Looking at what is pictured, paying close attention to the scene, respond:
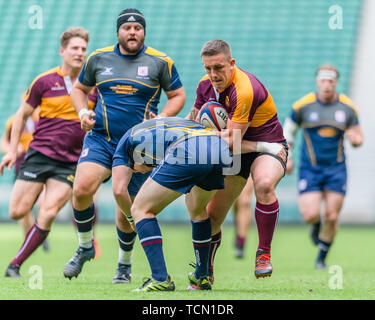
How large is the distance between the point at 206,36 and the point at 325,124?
12.6 metres

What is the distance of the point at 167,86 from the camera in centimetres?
686

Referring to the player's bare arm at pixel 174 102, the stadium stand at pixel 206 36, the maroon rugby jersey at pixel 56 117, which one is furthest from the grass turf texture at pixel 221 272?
A: the stadium stand at pixel 206 36

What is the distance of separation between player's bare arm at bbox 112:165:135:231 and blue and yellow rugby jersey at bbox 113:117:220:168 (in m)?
0.28

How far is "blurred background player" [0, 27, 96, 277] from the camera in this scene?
7426 millimetres

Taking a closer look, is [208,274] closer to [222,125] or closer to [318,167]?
[222,125]

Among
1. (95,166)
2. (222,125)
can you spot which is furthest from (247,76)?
(95,166)

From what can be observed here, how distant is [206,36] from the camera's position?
70.7 feet

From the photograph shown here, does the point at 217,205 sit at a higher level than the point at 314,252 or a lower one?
lower

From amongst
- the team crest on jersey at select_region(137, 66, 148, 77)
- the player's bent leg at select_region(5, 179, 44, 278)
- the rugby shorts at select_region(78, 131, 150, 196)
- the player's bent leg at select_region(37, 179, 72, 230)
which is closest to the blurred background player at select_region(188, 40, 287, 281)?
the team crest on jersey at select_region(137, 66, 148, 77)

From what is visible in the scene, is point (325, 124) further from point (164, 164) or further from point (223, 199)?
point (164, 164)

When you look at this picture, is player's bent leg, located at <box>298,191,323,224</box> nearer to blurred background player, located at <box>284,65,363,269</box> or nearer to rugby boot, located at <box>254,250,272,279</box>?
blurred background player, located at <box>284,65,363,269</box>

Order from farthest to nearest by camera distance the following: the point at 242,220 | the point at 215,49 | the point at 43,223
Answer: the point at 242,220
the point at 43,223
the point at 215,49

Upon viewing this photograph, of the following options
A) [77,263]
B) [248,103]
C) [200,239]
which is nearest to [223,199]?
[200,239]
